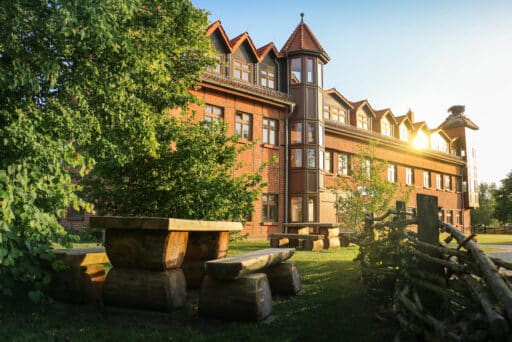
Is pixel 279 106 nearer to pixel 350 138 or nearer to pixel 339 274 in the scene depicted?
pixel 350 138

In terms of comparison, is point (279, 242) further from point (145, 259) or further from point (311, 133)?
point (145, 259)

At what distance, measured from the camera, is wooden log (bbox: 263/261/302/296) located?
216 inches

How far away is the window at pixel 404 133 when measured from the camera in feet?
109

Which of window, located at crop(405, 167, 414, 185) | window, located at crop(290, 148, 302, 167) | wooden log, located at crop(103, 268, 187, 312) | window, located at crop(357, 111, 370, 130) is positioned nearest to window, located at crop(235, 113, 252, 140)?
window, located at crop(290, 148, 302, 167)

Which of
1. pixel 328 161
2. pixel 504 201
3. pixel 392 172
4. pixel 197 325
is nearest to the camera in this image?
pixel 197 325

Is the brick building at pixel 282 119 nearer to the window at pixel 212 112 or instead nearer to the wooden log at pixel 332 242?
the window at pixel 212 112

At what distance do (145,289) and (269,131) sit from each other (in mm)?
17242

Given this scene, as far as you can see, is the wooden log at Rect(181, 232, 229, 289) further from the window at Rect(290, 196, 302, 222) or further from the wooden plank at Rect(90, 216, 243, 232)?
the window at Rect(290, 196, 302, 222)

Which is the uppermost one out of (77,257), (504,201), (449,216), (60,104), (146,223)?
(504,201)

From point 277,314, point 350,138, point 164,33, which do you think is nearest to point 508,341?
point 277,314

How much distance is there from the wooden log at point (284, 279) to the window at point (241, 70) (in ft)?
51.7

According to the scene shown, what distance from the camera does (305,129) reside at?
2138cm

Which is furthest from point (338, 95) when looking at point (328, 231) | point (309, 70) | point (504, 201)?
point (504, 201)

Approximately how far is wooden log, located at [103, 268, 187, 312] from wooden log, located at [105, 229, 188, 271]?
A: 0.08 metres
